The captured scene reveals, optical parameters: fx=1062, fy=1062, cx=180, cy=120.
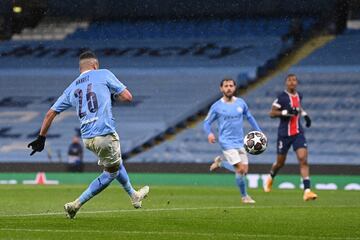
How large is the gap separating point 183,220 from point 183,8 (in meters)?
29.5

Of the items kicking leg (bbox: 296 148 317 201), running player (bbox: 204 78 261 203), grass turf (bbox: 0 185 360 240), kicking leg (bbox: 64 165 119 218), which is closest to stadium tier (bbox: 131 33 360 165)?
kicking leg (bbox: 296 148 317 201)

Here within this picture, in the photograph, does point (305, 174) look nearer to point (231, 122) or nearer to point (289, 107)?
point (289, 107)

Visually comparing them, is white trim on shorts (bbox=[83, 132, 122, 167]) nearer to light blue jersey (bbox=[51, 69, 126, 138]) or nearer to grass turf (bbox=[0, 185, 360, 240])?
light blue jersey (bbox=[51, 69, 126, 138])

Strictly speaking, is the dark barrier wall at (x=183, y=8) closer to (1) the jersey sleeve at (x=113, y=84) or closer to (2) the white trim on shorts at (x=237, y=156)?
(2) the white trim on shorts at (x=237, y=156)

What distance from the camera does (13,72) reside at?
4272cm

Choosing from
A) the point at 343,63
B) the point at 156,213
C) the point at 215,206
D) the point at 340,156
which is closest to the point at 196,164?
the point at 340,156

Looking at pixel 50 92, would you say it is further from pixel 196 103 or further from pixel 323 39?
pixel 323 39

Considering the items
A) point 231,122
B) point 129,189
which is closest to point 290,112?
point 231,122

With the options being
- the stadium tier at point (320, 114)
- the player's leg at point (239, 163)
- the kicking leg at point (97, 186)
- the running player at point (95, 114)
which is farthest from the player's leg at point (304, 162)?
the stadium tier at point (320, 114)

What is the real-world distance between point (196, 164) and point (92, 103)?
1969 centimetres

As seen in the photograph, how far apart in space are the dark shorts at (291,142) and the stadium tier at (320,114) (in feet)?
39.0

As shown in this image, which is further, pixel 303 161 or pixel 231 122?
pixel 303 161

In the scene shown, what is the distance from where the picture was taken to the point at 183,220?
13438 mm

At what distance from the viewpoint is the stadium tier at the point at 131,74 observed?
38.0 m
